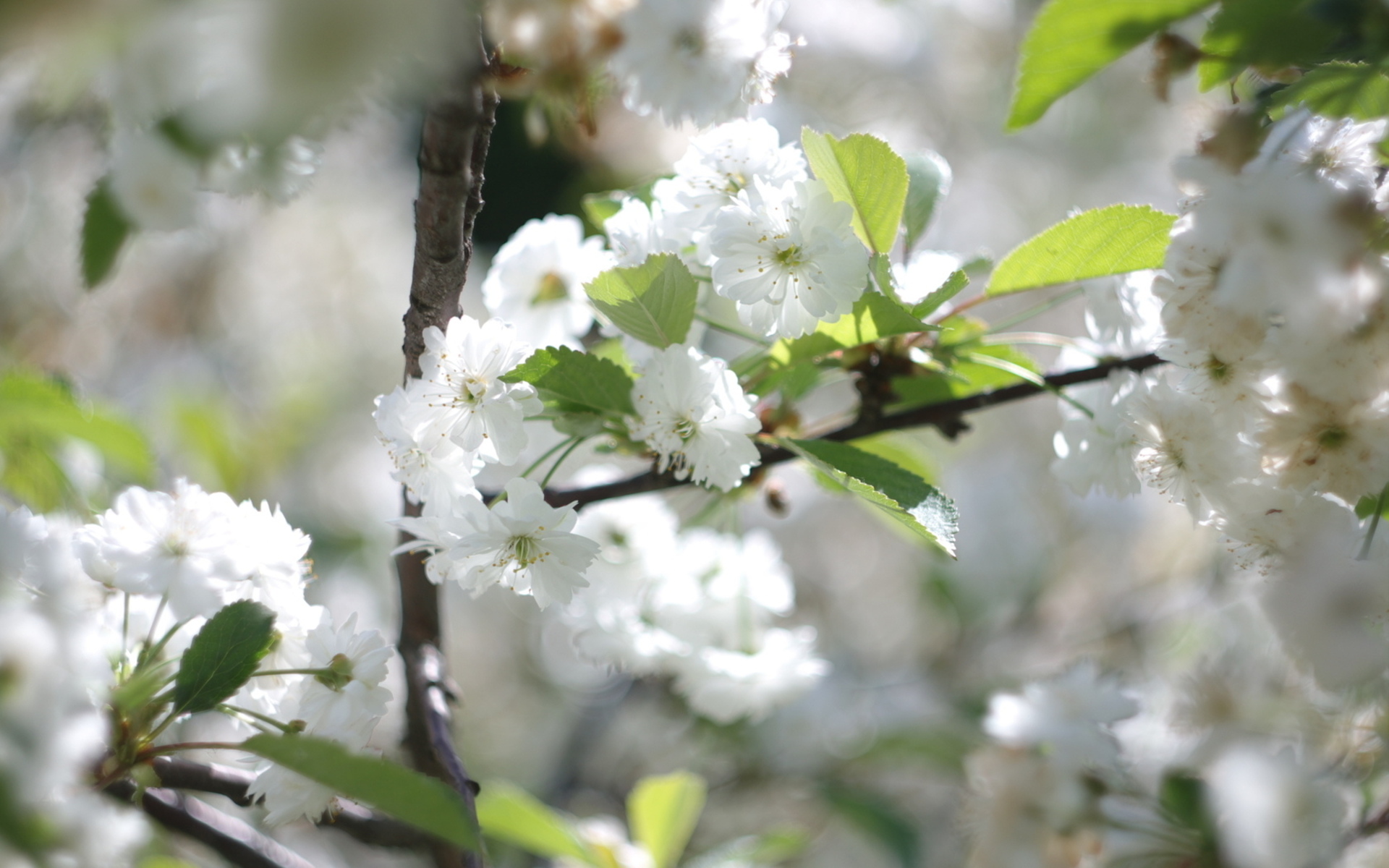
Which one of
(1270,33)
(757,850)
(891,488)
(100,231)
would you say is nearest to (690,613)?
(757,850)

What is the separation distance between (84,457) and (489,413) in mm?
843

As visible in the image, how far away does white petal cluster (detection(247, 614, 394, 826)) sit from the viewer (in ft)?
2.23

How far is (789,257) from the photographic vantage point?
68cm

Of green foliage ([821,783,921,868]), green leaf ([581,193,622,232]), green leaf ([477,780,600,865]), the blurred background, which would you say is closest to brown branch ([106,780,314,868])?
green leaf ([477,780,600,865])

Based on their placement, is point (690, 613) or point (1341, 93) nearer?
point (1341, 93)

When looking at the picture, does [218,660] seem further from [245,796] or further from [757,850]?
[757,850]

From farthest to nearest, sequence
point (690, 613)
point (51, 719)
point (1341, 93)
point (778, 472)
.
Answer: point (778, 472)
point (690, 613)
point (1341, 93)
point (51, 719)

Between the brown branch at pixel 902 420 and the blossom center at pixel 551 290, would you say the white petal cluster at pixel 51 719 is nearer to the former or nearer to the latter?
the brown branch at pixel 902 420

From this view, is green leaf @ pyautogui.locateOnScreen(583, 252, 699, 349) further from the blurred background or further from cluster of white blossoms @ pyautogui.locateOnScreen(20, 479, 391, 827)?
the blurred background

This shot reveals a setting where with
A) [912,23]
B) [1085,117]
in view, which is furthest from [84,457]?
[1085,117]

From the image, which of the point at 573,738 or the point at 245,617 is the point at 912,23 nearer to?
the point at 573,738

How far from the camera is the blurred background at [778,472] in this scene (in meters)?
1.91

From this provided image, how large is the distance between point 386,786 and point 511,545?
0.64ft

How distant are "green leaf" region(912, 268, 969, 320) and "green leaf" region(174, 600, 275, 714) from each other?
51 cm
